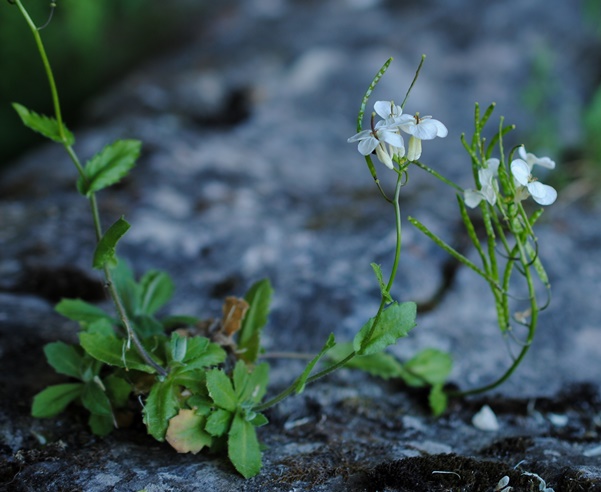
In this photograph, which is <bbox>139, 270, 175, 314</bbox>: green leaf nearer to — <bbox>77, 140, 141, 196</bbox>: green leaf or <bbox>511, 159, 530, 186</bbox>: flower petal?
<bbox>77, 140, 141, 196</bbox>: green leaf

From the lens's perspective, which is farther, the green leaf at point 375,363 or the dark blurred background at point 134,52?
the dark blurred background at point 134,52

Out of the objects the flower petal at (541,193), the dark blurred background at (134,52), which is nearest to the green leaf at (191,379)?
the flower petal at (541,193)

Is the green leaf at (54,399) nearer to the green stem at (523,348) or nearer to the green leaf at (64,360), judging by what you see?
the green leaf at (64,360)

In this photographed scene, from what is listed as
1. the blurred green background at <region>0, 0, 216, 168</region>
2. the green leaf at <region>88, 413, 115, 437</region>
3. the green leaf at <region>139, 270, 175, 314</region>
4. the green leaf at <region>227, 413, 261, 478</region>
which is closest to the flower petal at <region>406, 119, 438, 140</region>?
the green leaf at <region>227, 413, 261, 478</region>

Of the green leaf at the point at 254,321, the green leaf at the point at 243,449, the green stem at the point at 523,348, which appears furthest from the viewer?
the green leaf at the point at 254,321

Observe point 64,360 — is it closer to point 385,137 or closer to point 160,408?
point 160,408

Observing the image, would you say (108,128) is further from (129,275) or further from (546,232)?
(546,232)

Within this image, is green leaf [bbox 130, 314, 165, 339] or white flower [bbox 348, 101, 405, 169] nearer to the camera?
white flower [bbox 348, 101, 405, 169]
